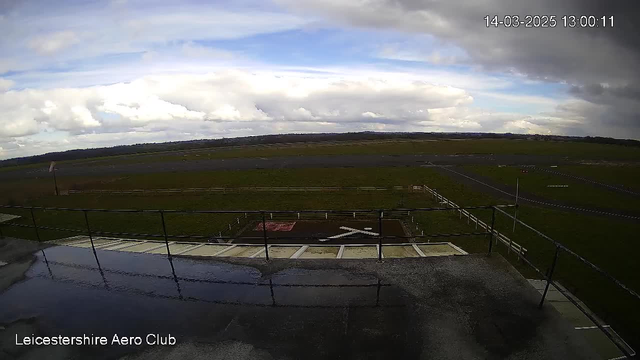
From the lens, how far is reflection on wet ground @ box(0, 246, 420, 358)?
398cm

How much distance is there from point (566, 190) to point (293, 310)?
4014cm

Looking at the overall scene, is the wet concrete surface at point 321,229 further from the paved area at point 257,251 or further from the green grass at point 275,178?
the green grass at point 275,178

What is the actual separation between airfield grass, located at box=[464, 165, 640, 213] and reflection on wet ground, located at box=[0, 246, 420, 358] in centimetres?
3268

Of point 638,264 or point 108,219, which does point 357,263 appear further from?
point 108,219

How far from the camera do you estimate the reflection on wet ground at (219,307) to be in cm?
398

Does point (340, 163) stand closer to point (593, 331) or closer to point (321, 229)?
point (321, 229)

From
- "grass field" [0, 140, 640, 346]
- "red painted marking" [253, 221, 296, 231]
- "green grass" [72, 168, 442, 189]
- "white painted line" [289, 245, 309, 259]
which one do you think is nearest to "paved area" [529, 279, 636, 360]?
"grass field" [0, 140, 640, 346]

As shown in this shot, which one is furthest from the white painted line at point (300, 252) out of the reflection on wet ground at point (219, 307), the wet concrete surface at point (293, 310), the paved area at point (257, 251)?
the reflection on wet ground at point (219, 307)

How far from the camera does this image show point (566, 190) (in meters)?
33.2

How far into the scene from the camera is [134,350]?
395 centimetres

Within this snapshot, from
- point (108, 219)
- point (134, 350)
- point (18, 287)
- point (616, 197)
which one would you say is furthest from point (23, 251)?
point (616, 197)

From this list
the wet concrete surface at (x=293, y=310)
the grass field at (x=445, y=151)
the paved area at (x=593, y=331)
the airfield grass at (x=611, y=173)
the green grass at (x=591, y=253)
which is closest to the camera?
the wet concrete surface at (x=293, y=310)

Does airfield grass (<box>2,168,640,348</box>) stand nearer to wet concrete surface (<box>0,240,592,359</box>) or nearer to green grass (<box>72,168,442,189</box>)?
green grass (<box>72,168,442,189</box>)

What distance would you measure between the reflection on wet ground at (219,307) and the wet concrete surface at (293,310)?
0.02m
